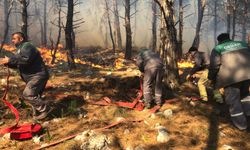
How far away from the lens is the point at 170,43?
8.37 meters

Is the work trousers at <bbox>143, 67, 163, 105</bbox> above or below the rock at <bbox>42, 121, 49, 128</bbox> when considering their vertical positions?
above

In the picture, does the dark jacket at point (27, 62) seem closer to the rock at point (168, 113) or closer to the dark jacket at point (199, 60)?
the rock at point (168, 113)

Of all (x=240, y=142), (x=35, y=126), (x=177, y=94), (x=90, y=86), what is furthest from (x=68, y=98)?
(x=240, y=142)

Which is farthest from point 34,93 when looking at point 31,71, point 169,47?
point 169,47

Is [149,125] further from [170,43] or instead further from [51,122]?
[170,43]

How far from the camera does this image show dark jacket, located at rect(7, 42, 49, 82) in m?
5.95

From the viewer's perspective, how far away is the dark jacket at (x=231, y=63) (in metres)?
6.07

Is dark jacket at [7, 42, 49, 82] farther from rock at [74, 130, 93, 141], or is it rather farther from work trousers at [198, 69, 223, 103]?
work trousers at [198, 69, 223, 103]

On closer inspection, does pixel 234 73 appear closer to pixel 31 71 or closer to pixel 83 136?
pixel 83 136

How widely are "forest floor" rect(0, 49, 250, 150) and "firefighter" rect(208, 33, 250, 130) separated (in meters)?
0.35

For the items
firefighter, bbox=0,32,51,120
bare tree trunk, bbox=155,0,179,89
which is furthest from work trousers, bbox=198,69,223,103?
firefighter, bbox=0,32,51,120

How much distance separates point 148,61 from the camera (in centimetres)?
712

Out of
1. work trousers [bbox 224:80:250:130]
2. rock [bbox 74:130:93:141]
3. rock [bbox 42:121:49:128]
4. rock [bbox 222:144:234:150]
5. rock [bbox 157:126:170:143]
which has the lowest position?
rock [bbox 222:144:234:150]

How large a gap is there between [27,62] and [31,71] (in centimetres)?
27
